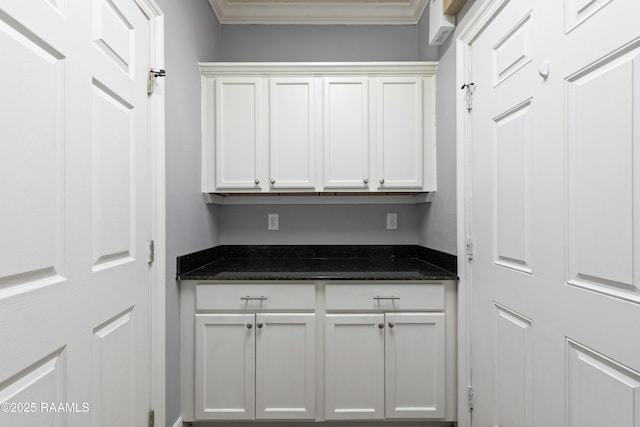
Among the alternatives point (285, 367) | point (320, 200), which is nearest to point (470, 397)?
point (285, 367)

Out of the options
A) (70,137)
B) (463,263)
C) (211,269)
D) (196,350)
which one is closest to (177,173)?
(211,269)

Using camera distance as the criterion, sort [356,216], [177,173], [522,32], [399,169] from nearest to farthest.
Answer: [522,32] → [177,173] → [399,169] → [356,216]

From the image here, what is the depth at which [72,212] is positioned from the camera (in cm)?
90

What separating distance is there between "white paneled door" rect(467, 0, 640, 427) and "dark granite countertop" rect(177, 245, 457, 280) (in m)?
0.42

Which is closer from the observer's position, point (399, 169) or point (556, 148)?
point (556, 148)

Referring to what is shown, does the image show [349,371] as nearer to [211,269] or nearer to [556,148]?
[211,269]

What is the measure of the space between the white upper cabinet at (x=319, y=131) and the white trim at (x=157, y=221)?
58 centimetres

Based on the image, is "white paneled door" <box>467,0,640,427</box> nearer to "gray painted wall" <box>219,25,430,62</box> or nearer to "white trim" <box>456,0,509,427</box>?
"white trim" <box>456,0,509,427</box>

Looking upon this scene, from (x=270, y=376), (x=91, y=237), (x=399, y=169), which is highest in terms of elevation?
(x=399, y=169)

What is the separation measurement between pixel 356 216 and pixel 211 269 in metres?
1.07

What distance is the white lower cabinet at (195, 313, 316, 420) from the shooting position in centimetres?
167

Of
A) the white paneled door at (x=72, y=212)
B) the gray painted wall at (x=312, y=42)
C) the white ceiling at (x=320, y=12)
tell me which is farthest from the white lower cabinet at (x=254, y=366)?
the white ceiling at (x=320, y=12)

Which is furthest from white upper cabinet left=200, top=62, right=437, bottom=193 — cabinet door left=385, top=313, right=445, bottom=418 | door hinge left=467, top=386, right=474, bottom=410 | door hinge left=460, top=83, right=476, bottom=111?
door hinge left=467, top=386, right=474, bottom=410

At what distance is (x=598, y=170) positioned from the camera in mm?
857
